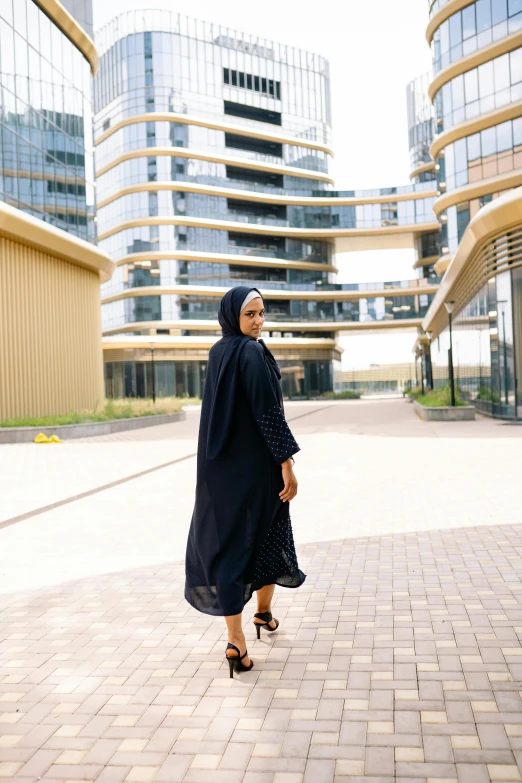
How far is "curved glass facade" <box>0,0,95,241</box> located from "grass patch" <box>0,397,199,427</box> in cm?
642

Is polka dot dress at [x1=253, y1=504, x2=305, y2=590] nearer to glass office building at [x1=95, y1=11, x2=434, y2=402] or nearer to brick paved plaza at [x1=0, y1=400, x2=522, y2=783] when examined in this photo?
brick paved plaza at [x1=0, y1=400, x2=522, y2=783]

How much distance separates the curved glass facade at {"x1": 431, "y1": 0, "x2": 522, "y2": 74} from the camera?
113 feet

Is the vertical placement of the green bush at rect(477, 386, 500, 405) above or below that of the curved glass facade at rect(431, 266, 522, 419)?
below

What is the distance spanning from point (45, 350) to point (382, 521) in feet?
63.6

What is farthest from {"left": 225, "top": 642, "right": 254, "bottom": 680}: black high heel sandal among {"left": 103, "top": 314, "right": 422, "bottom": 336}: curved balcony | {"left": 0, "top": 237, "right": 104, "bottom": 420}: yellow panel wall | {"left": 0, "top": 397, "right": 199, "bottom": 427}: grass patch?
{"left": 103, "top": 314, "right": 422, "bottom": 336}: curved balcony

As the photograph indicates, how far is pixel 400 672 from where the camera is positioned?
403cm

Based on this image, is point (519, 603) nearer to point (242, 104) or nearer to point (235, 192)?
point (235, 192)

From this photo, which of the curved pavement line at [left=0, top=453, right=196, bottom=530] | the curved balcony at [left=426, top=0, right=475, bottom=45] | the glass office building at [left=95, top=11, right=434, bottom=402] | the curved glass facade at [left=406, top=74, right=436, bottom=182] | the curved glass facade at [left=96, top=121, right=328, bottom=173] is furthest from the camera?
the curved glass facade at [left=406, top=74, right=436, bottom=182]

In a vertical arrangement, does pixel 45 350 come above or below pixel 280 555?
above

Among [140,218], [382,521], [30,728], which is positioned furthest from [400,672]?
[140,218]

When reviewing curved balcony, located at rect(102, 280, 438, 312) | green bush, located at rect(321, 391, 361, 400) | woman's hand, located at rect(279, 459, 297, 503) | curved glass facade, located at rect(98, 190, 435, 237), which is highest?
curved glass facade, located at rect(98, 190, 435, 237)

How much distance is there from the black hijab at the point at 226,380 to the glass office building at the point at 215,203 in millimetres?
61968

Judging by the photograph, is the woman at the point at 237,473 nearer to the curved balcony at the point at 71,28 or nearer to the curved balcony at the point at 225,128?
the curved balcony at the point at 71,28

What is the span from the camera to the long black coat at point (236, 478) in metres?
4.06
